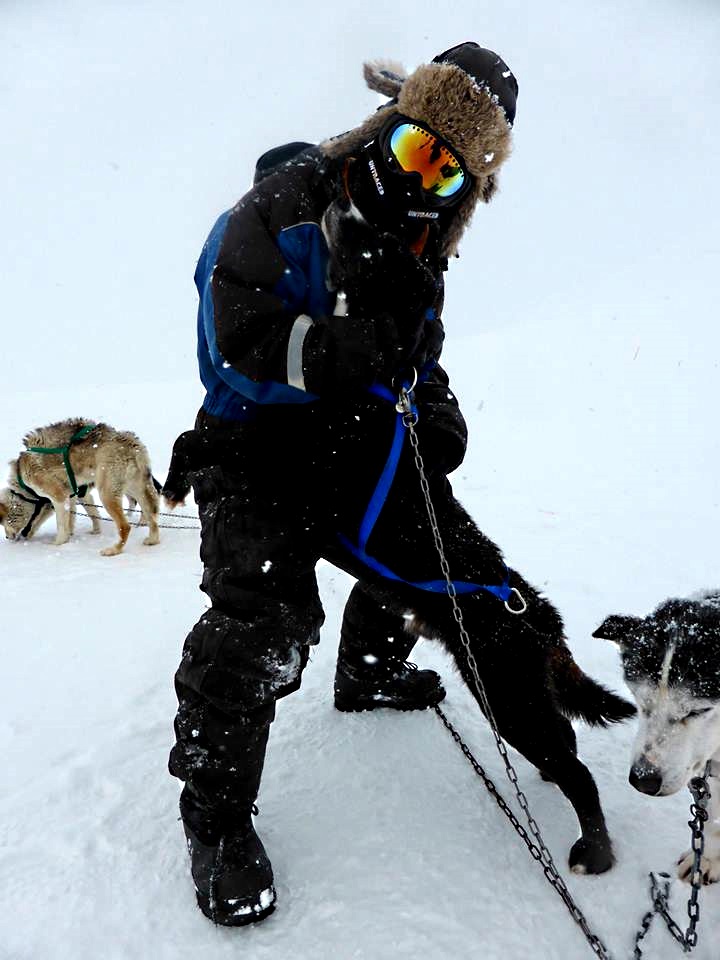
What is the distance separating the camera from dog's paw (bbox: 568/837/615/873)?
6.36 ft

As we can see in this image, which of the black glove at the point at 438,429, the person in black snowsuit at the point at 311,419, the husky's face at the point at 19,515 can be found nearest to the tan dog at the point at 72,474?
the husky's face at the point at 19,515

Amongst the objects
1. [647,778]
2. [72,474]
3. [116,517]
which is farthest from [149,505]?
[647,778]

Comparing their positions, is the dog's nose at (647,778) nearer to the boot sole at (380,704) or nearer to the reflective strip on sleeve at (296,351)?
the boot sole at (380,704)

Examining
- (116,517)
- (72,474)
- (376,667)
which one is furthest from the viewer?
(72,474)

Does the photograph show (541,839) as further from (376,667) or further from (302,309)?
(302,309)

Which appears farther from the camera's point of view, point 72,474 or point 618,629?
point 72,474

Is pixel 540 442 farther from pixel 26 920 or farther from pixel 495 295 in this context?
pixel 495 295

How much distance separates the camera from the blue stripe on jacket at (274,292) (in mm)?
1784

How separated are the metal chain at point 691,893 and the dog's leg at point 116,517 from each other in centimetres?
510

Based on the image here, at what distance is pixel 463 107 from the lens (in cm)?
182

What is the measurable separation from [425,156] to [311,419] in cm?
82

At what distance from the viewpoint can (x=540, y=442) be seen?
873cm

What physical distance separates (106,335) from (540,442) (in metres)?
27.9

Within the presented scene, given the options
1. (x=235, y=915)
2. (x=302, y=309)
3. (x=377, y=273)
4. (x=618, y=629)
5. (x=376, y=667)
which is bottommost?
(x=235, y=915)
